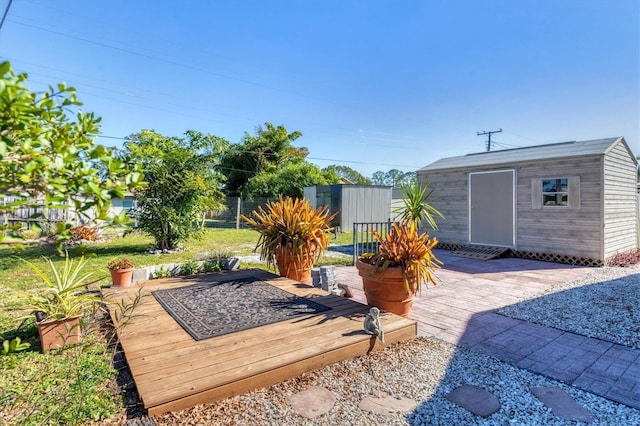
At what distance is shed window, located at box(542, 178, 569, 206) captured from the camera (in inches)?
283

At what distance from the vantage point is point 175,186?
786 cm

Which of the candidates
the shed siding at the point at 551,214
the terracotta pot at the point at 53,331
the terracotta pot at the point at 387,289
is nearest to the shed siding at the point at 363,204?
the shed siding at the point at 551,214

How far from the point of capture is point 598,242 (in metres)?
6.80

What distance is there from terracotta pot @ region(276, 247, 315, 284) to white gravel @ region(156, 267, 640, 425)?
2.17 metres

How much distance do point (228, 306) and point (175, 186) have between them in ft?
17.5

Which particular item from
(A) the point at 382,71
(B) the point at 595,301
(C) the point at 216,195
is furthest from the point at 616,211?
(C) the point at 216,195

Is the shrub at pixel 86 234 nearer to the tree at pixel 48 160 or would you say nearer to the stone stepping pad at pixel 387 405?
the stone stepping pad at pixel 387 405

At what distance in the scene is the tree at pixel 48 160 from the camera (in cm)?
81

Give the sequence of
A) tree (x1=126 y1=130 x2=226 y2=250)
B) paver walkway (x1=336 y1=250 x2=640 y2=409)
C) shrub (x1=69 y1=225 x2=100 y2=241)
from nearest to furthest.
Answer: paver walkway (x1=336 y1=250 x2=640 y2=409), tree (x1=126 y1=130 x2=226 y2=250), shrub (x1=69 y1=225 x2=100 y2=241)

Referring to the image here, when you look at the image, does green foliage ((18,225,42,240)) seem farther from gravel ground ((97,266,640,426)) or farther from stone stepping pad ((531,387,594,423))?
stone stepping pad ((531,387,594,423))

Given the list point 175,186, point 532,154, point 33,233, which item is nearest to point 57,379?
point 33,233

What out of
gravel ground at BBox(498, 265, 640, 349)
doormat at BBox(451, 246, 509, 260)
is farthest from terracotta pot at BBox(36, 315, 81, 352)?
doormat at BBox(451, 246, 509, 260)

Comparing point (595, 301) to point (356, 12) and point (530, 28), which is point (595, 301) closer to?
point (530, 28)

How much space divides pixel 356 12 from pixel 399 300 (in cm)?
787
